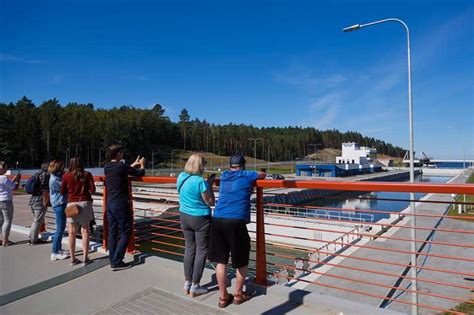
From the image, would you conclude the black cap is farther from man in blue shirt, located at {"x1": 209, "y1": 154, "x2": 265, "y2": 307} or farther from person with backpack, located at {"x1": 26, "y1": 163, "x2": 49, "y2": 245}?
person with backpack, located at {"x1": 26, "y1": 163, "x2": 49, "y2": 245}

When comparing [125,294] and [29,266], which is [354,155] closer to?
[29,266]

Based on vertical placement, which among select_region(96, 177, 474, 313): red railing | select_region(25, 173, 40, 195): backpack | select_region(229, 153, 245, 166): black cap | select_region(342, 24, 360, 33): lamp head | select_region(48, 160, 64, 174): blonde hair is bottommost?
select_region(96, 177, 474, 313): red railing

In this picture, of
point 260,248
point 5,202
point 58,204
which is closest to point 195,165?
point 260,248

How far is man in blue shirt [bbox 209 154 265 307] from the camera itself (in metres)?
3.05

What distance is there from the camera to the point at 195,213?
3324 mm

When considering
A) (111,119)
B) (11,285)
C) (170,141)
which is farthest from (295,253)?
(170,141)

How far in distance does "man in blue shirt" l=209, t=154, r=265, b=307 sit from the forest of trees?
3721 cm

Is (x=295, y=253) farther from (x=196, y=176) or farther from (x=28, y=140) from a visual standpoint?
(x=28, y=140)

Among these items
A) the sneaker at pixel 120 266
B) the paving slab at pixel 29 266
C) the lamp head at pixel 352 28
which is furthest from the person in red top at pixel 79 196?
the lamp head at pixel 352 28

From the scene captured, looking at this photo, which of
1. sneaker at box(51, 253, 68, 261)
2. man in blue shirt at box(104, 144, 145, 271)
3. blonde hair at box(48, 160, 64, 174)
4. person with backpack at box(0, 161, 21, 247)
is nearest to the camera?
man in blue shirt at box(104, 144, 145, 271)

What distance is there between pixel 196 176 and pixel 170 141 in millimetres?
103072

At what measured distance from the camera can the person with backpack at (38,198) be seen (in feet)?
17.9

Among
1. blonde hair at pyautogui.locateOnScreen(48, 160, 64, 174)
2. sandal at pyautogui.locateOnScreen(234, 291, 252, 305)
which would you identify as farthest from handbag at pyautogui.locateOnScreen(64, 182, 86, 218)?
sandal at pyautogui.locateOnScreen(234, 291, 252, 305)

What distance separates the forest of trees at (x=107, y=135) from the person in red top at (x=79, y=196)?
35077 mm
